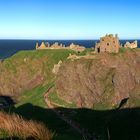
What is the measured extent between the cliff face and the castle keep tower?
373 cm

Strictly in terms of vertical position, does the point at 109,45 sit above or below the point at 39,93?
above

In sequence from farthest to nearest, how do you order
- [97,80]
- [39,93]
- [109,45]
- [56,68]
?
1. [56,68]
2. [39,93]
3. [109,45]
4. [97,80]

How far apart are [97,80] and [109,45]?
16.4 m

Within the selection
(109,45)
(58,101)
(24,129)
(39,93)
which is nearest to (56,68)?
(39,93)

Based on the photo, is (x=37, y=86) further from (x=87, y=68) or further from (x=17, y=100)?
(x=87, y=68)

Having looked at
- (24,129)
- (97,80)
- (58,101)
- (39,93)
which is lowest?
(58,101)

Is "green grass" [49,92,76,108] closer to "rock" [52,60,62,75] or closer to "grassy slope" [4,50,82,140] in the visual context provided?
"grassy slope" [4,50,82,140]

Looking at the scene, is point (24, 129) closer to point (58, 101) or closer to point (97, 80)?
point (58, 101)

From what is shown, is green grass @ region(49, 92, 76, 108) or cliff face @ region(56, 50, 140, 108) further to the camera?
cliff face @ region(56, 50, 140, 108)

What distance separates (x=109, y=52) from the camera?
143875 millimetres

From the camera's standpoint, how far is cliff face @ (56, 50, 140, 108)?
135 metres

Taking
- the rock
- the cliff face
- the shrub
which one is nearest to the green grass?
the cliff face

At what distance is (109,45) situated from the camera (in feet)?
474

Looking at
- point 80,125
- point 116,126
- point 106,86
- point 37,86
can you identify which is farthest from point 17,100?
point 116,126
